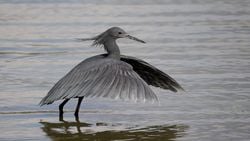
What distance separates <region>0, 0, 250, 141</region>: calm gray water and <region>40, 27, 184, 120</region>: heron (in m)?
0.36

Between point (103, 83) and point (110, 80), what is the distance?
8 centimetres

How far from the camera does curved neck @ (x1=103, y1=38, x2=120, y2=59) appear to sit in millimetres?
8984

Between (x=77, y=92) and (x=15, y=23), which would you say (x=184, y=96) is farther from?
(x=15, y=23)

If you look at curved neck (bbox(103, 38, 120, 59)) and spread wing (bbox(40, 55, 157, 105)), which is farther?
curved neck (bbox(103, 38, 120, 59))

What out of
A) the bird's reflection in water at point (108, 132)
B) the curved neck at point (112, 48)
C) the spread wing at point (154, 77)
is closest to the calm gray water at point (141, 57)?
the bird's reflection in water at point (108, 132)

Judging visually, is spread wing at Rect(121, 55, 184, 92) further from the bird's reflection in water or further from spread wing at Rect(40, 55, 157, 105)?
the bird's reflection in water

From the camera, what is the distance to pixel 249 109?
907 centimetres

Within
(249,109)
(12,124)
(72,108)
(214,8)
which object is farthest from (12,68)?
(214,8)

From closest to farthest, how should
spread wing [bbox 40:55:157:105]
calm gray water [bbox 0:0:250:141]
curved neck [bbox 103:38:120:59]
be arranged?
spread wing [bbox 40:55:157:105], calm gray water [bbox 0:0:250:141], curved neck [bbox 103:38:120:59]

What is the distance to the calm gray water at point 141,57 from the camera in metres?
8.41

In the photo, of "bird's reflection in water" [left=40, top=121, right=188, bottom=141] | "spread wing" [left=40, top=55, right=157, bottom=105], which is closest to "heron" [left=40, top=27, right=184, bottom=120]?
"spread wing" [left=40, top=55, right=157, bottom=105]

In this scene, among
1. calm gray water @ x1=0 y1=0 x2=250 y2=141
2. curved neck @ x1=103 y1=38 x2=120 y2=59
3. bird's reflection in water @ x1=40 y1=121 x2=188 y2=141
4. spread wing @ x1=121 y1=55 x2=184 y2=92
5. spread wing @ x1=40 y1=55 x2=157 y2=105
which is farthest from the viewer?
spread wing @ x1=121 y1=55 x2=184 y2=92

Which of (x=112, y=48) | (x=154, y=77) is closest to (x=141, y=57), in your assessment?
(x=154, y=77)

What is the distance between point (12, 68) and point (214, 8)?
689 cm
